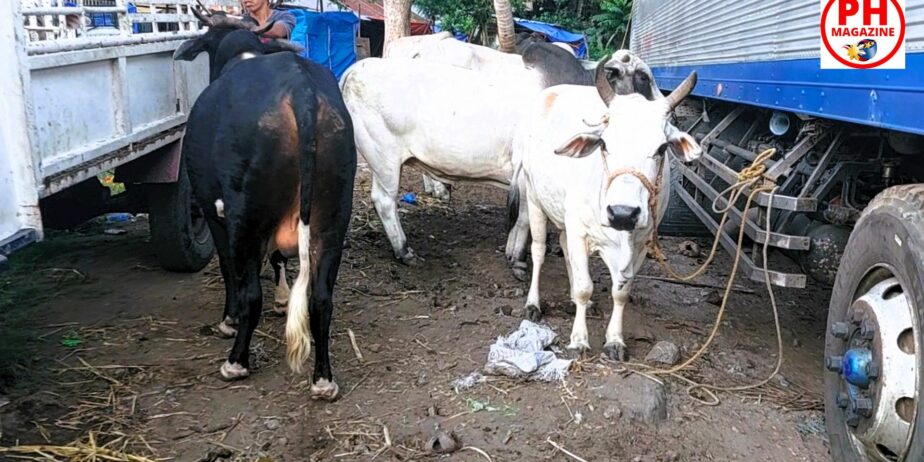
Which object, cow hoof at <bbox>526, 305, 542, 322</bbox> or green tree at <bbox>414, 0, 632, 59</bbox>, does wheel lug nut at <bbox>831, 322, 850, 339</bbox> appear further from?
green tree at <bbox>414, 0, 632, 59</bbox>

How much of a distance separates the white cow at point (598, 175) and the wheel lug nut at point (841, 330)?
1000 mm

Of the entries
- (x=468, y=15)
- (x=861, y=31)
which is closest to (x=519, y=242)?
(x=861, y=31)

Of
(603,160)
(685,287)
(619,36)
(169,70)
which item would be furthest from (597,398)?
(619,36)

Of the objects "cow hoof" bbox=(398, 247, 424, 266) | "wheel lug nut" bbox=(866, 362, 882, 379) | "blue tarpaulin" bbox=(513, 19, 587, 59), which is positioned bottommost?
"cow hoof" bbox=(398, 247, 424, 266)

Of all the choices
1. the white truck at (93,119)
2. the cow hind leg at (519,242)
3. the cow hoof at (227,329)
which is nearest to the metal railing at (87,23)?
the white truck at (93,119)

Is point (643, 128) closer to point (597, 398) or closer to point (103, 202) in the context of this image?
point (597, 398)

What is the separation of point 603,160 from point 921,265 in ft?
5.69

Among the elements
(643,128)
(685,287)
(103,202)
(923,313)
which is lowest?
(685,287)

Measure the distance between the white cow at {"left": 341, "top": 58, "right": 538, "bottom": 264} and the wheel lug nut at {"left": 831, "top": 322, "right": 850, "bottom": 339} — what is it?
3.33m

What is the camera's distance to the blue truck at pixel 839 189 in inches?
101

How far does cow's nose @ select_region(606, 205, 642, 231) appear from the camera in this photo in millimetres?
3600

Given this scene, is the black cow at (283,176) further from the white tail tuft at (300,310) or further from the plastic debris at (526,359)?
the plastic debris at (526,359)

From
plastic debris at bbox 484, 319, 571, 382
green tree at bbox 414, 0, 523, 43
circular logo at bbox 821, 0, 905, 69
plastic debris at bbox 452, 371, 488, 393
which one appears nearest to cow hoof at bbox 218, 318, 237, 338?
plastic debris at bbox 452, 371, 488, 393

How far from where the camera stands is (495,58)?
26.1ft
